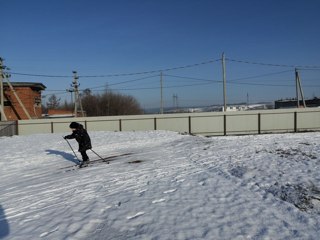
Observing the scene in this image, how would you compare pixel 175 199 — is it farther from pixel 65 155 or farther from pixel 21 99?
pixel 21 99

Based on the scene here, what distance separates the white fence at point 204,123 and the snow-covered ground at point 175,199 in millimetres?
16534

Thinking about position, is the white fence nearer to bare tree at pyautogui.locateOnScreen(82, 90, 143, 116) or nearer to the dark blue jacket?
the dark blue jacket

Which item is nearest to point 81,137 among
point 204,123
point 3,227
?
point 3,227

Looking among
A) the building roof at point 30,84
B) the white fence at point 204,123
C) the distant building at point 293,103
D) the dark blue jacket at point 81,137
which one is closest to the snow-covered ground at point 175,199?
the dark blue jacket at point 81,137

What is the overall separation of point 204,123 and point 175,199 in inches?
891

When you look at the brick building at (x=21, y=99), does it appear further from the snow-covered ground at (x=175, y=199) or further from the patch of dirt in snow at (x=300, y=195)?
the patch of dirt in snow at (x=300, y=195)

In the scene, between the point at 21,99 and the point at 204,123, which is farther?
the point at 21,99

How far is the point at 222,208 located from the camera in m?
5.80

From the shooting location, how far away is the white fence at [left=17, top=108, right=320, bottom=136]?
28000 millimetres

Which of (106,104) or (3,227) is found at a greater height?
(106,104)

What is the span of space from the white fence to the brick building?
1560 cm

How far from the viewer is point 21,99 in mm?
42875

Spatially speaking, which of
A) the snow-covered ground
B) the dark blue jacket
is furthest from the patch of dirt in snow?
the dark blue jacket

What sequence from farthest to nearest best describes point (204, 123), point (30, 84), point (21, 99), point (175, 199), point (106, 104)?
point (106, 104)
point (30, 84)
point (21, 99)
point (204, 123)
point (175, 199)
